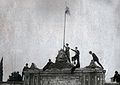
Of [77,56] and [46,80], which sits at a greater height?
[77,56]

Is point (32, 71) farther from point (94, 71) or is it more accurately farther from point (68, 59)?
point (94, 71)

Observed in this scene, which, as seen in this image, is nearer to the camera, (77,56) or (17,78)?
(77,56)

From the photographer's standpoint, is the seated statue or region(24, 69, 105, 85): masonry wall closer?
region(24, 69, 105, 85): masonry wall

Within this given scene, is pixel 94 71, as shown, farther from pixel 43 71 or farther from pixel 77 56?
pixel 43 71

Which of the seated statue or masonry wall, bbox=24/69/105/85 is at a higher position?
the seated statue

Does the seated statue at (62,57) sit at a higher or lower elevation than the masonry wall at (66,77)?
higher

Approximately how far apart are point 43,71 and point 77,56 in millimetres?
3803

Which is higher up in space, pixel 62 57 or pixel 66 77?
pixel 62 57

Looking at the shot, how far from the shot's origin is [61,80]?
3422 cm

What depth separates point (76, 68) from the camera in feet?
110

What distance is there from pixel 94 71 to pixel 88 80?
1.11 metres

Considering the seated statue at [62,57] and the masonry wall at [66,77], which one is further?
the seated statue at [62,57]

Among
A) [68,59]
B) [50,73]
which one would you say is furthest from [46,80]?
[68,59]

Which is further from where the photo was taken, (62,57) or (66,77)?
(62,57)
